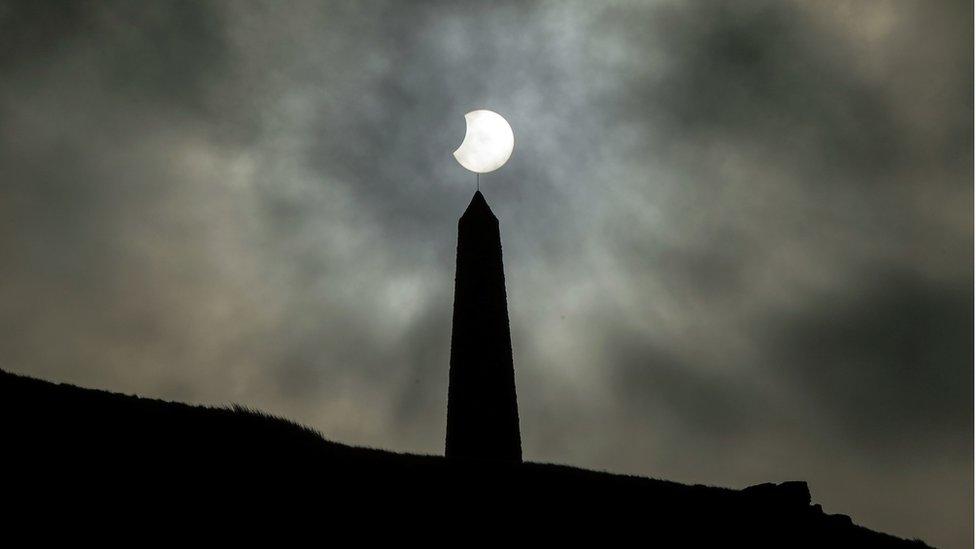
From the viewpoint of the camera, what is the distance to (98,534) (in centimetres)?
420

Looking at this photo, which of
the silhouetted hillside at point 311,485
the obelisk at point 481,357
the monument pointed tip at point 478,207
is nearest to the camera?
the silhouetted hillside at point 311,485

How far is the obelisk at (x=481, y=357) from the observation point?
12008mm

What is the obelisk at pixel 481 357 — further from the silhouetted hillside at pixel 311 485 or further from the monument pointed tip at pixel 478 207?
the silhouetted hillside at pixel 311 485

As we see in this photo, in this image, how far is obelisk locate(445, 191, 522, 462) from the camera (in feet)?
39.4

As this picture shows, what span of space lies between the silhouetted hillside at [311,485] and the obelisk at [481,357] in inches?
172

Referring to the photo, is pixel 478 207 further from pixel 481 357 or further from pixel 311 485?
pixel 311 485

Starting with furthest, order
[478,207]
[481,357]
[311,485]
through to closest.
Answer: [478,207] → [481,357] → [311,485]

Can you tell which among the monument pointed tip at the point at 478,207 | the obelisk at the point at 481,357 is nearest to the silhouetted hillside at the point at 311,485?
the obelisk at the point at 481,357

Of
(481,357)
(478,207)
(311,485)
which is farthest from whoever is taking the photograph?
(478,207)

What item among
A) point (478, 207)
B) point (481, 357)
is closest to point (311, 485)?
point (481, 357)

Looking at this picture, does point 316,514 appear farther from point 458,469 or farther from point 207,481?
point 458,469

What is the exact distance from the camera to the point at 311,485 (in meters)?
5.47

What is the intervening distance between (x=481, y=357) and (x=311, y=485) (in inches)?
293

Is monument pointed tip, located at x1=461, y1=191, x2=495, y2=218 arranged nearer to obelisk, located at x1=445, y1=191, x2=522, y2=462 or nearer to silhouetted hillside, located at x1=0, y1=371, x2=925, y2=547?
obelisk, located at x1=445, y1=191, x2=522, y2=462
